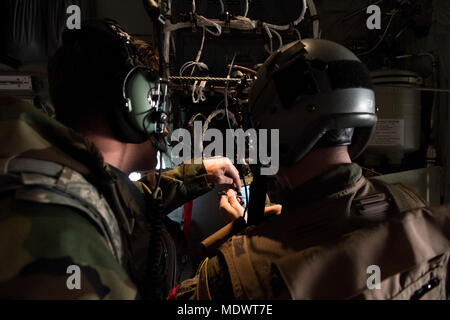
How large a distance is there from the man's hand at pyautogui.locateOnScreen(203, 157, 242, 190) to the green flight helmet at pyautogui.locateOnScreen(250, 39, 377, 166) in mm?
681

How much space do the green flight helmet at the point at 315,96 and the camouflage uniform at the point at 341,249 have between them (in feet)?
0.48

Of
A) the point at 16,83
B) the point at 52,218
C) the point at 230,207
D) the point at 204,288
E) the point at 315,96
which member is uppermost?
the point at 16,83

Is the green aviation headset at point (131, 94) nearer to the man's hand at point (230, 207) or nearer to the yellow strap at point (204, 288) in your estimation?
the yellow strap at point (204, 288)

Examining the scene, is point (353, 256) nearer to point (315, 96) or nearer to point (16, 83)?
point (315, 96)

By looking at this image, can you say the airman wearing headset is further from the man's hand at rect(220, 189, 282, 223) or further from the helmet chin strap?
the man's hand at rect(220, 189, 282, 223)

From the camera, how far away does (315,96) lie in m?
0.83

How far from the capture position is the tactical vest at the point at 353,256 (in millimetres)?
589

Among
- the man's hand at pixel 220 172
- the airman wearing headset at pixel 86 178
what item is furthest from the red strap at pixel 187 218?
the airman wearing headset at pixel 86 178

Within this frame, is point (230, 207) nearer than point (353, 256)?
No

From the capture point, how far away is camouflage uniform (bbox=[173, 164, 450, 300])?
23.3 inches

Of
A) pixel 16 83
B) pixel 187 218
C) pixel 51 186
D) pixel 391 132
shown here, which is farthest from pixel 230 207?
pixel 16 83

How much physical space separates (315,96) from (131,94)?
2.06 feet

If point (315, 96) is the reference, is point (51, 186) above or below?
below
